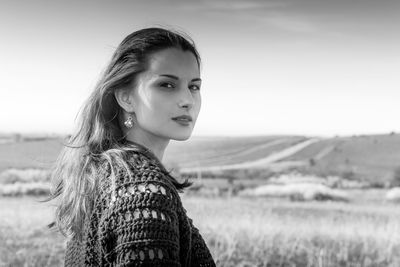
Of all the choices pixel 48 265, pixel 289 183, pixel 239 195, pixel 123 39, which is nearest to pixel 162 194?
pixel 123 39

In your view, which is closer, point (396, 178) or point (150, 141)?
point (150, 141)

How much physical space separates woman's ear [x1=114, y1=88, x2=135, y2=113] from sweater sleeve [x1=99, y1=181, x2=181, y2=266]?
0.33m

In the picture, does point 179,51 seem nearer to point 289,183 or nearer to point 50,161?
point 50,161

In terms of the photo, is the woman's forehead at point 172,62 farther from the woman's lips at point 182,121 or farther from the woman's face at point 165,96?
the woman's lips at point 182,121

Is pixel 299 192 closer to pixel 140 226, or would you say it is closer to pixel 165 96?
pixel 165 96

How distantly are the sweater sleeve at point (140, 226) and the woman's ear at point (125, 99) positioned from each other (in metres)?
0.33

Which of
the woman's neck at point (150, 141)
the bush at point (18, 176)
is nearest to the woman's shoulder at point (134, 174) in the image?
the woman's neck at point (150, 141)

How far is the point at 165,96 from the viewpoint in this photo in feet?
5.75

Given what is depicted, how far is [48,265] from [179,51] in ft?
12.1

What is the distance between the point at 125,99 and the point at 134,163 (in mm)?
270

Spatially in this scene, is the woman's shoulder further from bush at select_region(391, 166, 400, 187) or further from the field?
bush at select_region(391, 166, 400, 187)

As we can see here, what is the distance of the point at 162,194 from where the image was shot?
154 cm

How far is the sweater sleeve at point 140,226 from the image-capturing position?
58.0 inches

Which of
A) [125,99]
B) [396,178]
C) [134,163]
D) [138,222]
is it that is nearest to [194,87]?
[125,99]
